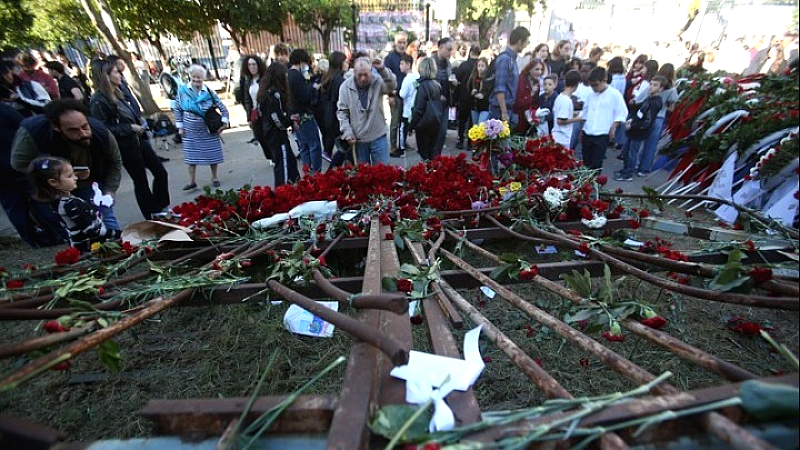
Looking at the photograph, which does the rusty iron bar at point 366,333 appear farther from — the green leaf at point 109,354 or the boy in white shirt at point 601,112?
the boy in white shirt at point 601,112

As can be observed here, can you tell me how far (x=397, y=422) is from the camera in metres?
0.94

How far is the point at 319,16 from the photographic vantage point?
26.5 metres

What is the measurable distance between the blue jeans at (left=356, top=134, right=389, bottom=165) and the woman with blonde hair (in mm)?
2087

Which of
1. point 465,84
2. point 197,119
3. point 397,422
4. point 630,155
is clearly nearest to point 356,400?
point 397,422

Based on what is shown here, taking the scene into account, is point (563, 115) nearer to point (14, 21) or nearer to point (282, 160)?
point (282, 160)

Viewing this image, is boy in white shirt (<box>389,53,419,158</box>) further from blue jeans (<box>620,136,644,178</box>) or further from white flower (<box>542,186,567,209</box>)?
white flower (<box>542,186,567,209</box>)

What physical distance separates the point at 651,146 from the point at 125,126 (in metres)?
7.42

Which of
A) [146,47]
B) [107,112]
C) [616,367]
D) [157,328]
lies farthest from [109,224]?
[146,47]

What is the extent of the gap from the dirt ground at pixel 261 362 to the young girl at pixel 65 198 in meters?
0.74

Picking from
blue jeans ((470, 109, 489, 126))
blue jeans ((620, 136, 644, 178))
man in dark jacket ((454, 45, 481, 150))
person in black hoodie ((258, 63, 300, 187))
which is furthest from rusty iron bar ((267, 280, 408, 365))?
man in dark jacket ((454, 45, 481, 150))

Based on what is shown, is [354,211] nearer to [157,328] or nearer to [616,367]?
[157,328]

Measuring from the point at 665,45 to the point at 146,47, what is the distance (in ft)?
90.3

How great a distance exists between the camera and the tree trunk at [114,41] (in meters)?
10.1

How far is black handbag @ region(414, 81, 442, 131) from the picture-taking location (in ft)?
18.3
